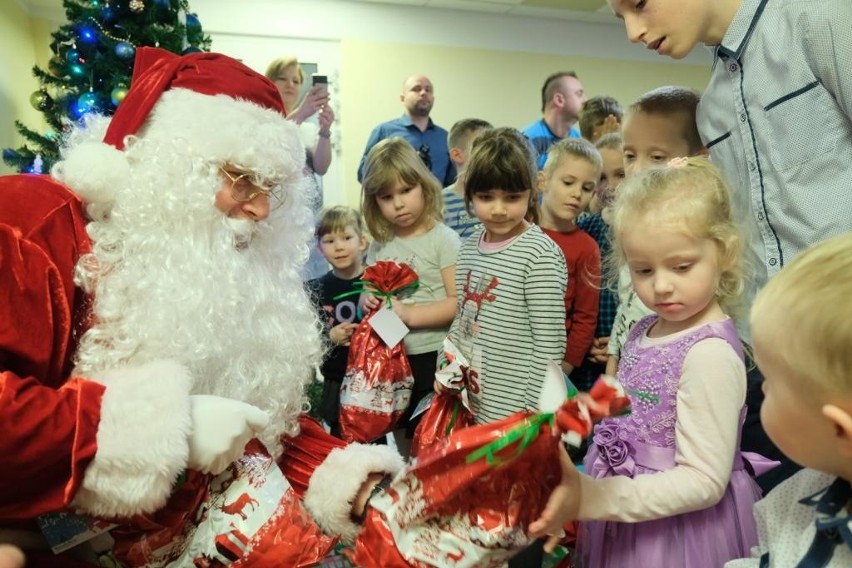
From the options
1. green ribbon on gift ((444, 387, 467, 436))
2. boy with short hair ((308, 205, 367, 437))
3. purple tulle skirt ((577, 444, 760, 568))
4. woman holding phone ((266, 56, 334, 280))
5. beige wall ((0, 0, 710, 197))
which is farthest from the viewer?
beige wall ((0, 0, 710, 197))

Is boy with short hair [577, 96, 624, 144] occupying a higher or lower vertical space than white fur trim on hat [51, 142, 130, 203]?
higher

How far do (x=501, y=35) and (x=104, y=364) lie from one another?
690cm

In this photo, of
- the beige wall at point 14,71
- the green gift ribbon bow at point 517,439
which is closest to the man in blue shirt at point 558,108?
the green gift ribbon bow at point 517,439

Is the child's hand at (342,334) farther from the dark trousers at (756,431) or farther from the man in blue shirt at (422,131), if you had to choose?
the man in blue shirt at (422,131)

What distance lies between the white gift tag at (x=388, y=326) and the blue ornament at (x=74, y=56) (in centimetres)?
184

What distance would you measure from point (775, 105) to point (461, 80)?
19.8ft

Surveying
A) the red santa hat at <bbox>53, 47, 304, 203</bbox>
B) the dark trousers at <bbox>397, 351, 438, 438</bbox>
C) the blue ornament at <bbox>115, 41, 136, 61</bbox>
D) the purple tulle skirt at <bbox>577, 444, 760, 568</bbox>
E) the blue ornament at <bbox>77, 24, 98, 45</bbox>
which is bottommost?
the dark trousers at <bbox>397, 351, 438, 438</bbox>

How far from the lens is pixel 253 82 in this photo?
5.44 ft

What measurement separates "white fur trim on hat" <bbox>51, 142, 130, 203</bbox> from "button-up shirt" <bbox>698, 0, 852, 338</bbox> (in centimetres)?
144

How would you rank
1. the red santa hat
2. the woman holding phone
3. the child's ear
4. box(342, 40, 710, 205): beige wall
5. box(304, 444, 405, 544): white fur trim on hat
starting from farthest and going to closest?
box(342, 40, 710, 205): beige wall
the woman holding phone
box(304, 444, 405, 544): white fur trim on hat
the red santa hat
the child's ear

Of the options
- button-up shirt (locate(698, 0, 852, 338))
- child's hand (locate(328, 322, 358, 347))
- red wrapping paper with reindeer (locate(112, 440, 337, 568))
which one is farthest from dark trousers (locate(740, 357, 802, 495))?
child's hand (locate(328, 322, 358, 347))

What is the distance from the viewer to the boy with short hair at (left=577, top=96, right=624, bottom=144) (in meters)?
3.72

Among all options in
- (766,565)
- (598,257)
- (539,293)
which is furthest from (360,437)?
(766,565)

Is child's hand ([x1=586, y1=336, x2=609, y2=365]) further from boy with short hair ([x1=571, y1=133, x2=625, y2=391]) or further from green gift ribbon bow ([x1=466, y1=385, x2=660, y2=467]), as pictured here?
green gift ribbon bow ([x1=466, y1=385, x2=660, y2=467])
